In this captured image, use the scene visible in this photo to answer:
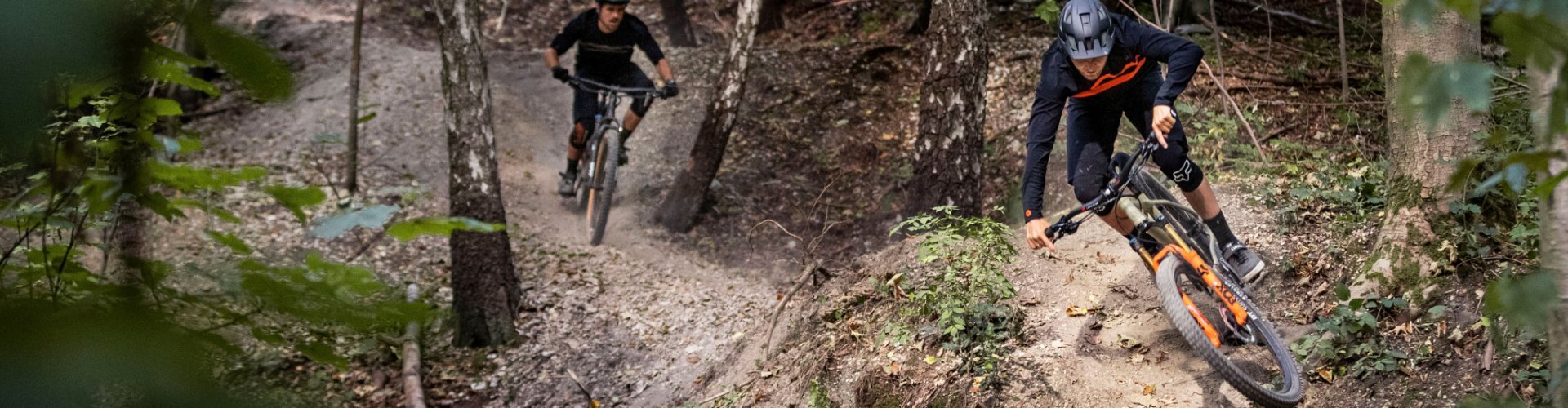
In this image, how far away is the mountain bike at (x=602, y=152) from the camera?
893 cm

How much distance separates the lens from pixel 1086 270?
6.53m

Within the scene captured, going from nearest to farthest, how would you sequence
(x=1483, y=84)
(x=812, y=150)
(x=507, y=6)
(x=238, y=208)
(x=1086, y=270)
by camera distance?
(x=1483, y=84) < (x=1086, y=270) < (x=238, y=208) < (x=812, y=150) < (x=507, y=6)

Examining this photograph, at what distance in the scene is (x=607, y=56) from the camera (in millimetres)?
9172

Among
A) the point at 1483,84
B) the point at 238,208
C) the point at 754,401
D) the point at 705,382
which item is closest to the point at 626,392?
the point at 705,382

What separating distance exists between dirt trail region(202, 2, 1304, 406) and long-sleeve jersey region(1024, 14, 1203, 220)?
112cm

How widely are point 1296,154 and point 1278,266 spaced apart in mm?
2045

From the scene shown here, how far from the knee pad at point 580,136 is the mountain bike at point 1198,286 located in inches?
215

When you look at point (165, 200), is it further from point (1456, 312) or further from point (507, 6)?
point (507, 6)

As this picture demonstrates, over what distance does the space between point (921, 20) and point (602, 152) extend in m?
5.10

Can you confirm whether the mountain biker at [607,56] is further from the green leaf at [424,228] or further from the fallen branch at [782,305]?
the green leaf at [424,228]

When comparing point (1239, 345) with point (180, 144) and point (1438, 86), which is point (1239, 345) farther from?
point (180, 144)

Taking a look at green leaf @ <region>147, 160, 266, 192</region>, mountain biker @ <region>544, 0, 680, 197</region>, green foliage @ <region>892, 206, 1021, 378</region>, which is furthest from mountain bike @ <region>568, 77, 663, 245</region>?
green leaf @ <region>147, 160, 266, 192</region>

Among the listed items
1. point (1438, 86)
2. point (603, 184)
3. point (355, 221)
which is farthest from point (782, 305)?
point (1438, 86)

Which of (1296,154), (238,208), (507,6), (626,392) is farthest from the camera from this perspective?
(507,6)
